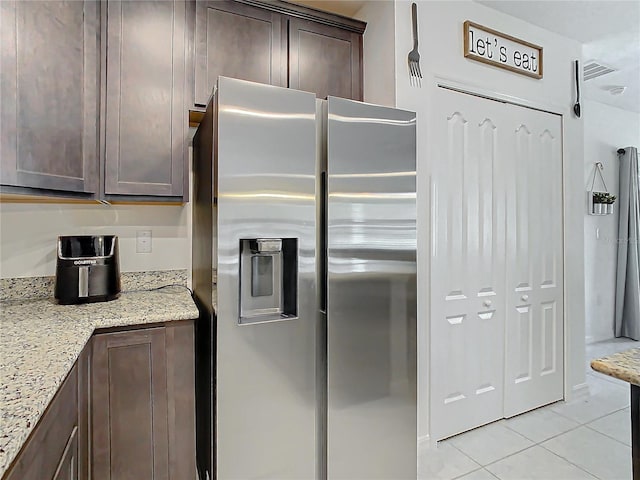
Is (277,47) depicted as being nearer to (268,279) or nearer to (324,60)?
(324,60)

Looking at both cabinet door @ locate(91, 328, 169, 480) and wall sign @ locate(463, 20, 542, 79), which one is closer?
cabinet door @ locate(91, 328, 169, 480)

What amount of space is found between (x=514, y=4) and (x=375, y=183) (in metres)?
1.68

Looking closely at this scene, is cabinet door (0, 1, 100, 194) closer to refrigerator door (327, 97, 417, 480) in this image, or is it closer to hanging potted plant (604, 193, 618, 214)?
refrigerator door (327, 97, 417, 480)

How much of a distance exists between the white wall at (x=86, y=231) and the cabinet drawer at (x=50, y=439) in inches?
37.1

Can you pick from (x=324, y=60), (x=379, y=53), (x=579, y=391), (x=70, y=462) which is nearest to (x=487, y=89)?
(x=379, y=53)

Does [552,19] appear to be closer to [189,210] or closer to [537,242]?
[537,242]

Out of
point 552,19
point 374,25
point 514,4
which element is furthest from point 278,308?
point 552,19

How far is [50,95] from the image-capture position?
4.96ft

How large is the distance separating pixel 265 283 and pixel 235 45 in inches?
50.2

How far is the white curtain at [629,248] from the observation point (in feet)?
13.7

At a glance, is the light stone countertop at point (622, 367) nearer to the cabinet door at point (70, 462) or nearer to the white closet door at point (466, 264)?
the white closet door at point (466, 264)

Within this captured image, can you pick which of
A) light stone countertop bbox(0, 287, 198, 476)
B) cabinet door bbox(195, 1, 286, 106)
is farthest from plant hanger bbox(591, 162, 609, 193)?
light stone countertop bbox(0, 287, 198, 476)

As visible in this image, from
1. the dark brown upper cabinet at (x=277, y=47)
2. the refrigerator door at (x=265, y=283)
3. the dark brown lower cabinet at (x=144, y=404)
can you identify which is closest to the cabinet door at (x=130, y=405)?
the dark brown lower cabinet at (x=144, y=404)

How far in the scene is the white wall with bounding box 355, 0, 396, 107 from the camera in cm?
209
